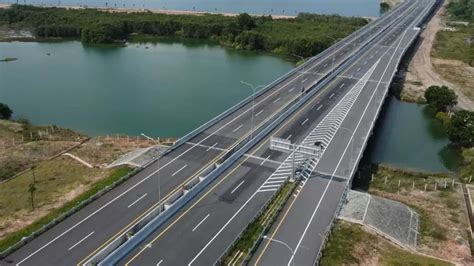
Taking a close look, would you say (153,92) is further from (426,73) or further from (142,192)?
(426,73)

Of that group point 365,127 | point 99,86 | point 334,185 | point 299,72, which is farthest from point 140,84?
point 334,185

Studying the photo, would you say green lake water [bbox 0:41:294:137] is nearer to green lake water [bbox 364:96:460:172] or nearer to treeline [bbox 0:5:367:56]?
treeline [bbox 0:5:367:56]

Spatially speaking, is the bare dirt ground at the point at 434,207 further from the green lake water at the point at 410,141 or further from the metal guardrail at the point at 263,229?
the metal guardrail at the point at 263,229

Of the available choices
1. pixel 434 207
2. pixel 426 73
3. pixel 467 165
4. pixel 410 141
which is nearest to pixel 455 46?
pixel 426 73

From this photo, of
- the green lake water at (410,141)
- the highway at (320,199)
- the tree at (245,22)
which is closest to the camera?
the highway at (320,199)

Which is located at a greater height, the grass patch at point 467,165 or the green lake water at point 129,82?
the green lake water at point 129,82

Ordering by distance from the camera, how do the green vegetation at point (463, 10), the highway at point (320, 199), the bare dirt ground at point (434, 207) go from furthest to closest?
1. the green vegetation at point (463, 10)
2. the bare dirt ground at point (434, 207)
3. the highway at point (320, 199)

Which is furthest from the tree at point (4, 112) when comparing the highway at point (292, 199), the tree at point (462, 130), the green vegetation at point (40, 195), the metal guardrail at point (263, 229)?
the tree at point (462, 130)

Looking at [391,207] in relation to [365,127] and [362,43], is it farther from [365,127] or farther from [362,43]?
[362,43]
